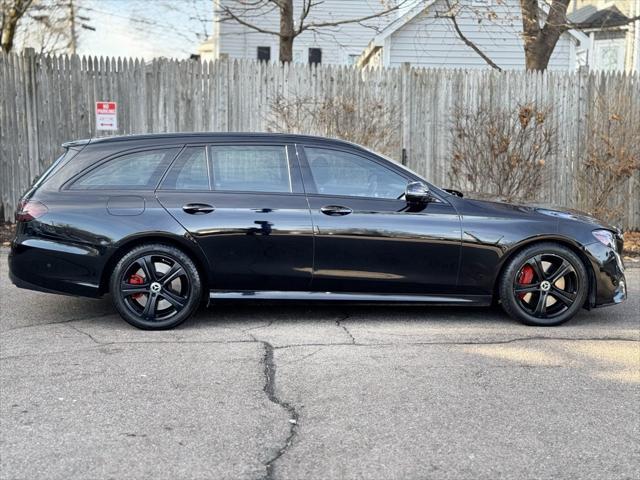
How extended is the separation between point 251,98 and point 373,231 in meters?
6.20

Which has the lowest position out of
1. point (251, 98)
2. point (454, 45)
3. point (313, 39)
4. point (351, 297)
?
point (351, 297)

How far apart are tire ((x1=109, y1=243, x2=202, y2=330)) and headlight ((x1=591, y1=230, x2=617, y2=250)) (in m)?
3.32

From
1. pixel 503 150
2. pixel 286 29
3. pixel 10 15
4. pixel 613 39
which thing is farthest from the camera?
pixel 613 39

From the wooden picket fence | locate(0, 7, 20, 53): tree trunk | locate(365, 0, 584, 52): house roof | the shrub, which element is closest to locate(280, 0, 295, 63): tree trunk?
the wooden picket fence

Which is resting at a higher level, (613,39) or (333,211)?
(613,39)

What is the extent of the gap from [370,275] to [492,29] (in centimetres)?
1812

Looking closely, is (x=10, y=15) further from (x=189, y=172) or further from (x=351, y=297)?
(x=351, y=297)

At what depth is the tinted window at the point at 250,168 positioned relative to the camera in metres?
6.74

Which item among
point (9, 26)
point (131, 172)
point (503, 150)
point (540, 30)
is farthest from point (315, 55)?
point (131, 172)

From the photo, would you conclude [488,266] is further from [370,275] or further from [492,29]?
[492,29]

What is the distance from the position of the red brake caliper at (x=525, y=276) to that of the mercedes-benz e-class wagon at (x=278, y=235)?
19 millimetres

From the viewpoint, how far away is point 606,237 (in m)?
6.92

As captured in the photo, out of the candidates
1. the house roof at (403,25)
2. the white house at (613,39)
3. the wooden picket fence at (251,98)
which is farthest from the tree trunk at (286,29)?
the white house at (613,39)

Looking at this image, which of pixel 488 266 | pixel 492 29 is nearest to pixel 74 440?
pixel 488 266
